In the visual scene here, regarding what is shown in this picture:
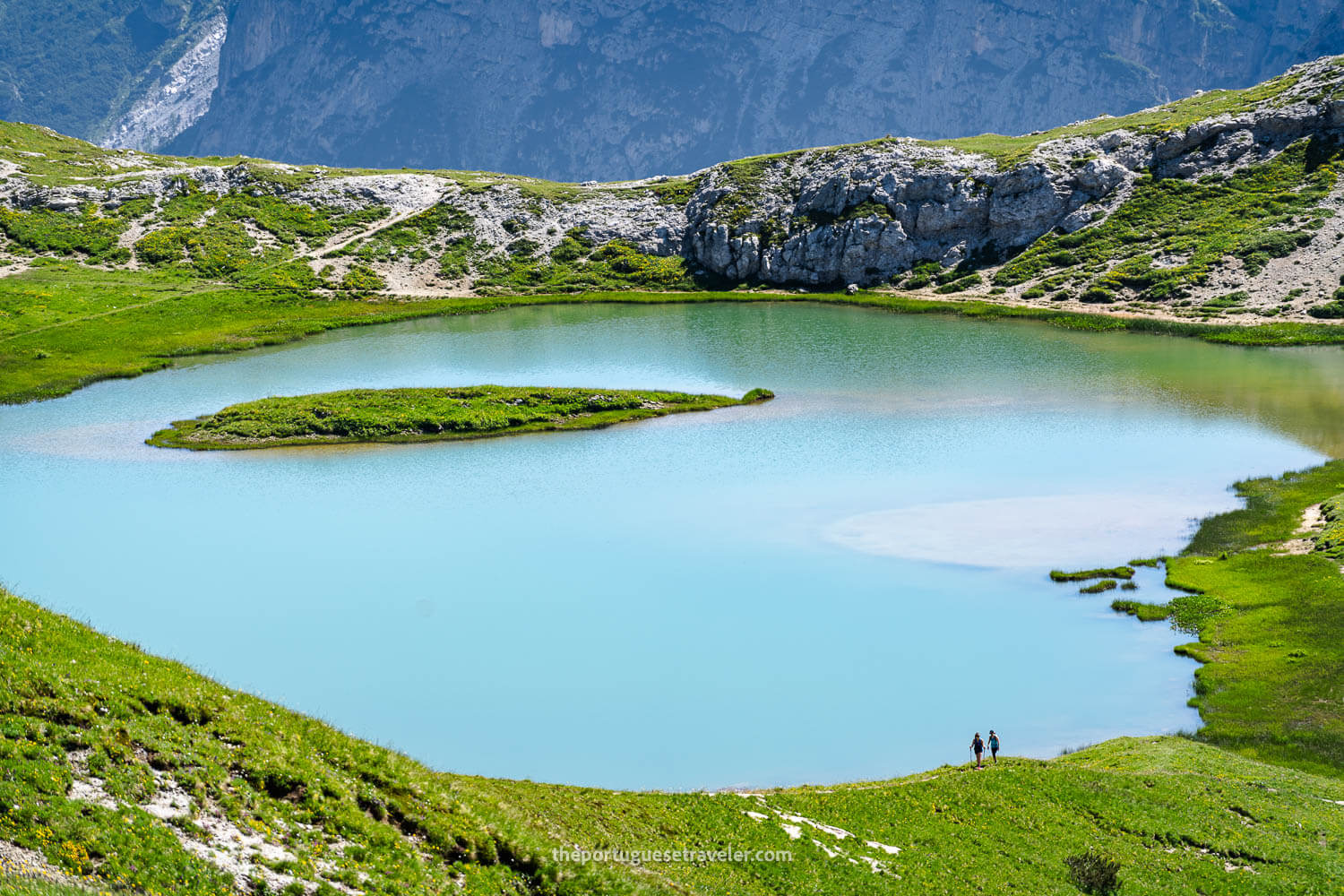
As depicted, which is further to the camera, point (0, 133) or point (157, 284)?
point (0, 133)

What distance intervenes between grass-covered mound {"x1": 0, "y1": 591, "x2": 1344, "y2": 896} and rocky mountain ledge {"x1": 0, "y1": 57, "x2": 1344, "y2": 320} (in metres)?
104

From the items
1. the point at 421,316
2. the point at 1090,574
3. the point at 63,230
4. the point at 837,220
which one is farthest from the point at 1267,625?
the point at 63,230

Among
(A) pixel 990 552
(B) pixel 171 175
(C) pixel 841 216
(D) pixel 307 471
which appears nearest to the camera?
(A) pixel 990 552

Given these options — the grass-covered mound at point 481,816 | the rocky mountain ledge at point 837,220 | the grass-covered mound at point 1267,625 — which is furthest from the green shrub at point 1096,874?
the rocky mountain ledge at point 837,220

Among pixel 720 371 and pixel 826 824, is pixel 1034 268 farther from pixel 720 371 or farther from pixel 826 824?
pixel 826 824

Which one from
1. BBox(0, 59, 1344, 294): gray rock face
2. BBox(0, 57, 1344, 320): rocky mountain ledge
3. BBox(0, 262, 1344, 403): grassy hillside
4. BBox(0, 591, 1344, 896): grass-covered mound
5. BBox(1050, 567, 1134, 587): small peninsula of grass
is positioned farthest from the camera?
BBox(0, 59, 1344, 294): gray rock face

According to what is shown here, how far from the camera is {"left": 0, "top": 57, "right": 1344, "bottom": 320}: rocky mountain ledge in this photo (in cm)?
13012

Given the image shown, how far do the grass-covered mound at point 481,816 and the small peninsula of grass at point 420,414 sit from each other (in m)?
53.5

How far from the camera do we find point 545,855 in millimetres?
19578

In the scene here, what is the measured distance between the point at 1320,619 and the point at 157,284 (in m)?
140

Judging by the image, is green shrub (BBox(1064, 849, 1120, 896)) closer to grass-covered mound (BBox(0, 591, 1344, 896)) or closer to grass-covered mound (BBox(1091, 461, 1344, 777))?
grass-covered mound (BBox(0, 591, 1344, 896))

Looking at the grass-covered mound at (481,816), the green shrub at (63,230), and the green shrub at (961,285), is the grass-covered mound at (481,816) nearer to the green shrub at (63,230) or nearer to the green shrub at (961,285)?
the green shrub at (961,285)

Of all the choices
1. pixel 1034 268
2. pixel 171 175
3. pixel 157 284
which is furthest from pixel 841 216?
pixel 171 175

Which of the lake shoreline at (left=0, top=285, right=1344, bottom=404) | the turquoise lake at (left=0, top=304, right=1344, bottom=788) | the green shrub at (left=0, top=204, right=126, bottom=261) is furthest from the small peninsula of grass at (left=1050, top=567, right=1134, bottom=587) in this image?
the green shrub at (left=0, top=204, right=126, bottom=261)
